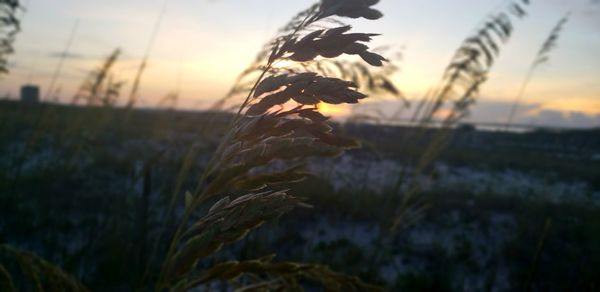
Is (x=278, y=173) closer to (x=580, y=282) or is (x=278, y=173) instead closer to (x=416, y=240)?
(x=580, y=282)

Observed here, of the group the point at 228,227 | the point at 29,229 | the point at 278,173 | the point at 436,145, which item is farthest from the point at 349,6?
the point at 29,229

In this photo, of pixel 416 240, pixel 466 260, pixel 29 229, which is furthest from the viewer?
pixel 416 240

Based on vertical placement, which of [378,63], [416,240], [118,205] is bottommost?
[416,240]

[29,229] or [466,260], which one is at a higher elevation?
[29,229]

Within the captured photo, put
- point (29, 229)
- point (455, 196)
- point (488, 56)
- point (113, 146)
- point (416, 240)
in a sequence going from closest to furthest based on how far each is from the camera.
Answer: point (488, 56) < point (29, 229) < point (416, 240) < point (455, 196) < point (113, 146)

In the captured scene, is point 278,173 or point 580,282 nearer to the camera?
point 278,173

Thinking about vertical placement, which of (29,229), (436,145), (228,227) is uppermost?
(228,227)

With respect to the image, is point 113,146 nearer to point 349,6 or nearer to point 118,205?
point 118,205

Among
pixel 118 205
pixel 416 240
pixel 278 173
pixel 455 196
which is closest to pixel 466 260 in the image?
pixel 416 240

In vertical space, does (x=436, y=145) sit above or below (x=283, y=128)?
below
